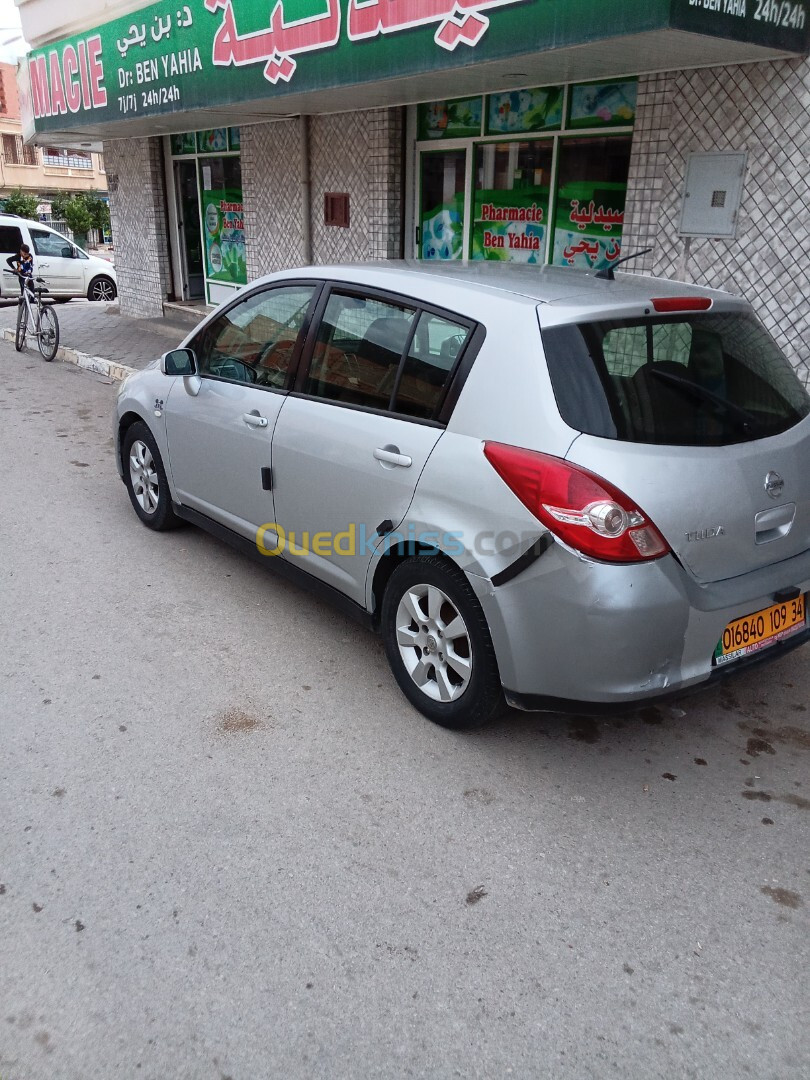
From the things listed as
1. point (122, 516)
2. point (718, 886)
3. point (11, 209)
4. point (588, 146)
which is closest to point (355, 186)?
point (588, 146)

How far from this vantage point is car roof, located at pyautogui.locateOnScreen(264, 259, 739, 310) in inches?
126

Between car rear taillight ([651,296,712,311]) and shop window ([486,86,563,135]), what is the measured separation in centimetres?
571

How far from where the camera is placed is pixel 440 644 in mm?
3391

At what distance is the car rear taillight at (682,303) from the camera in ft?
10.5

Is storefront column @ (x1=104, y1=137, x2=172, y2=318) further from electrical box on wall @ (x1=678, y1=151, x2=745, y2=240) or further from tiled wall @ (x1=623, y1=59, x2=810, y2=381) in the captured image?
electrical box on wall @ (x1=678, y1=151, x2=745, y2=240)

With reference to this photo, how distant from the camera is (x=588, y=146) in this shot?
8.05 m

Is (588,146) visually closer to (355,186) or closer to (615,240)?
(615,240)

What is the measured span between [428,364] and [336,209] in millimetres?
8010

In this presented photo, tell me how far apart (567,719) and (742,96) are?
509 cm

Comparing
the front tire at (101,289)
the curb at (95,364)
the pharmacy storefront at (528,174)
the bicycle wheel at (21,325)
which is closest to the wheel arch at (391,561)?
the pharmacy storefront at (528,174)

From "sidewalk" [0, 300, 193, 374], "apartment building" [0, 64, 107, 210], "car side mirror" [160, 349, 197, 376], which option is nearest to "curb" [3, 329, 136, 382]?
"sidewalk" [0, 300, 193, 374]

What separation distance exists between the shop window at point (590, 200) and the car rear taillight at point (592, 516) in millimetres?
5545

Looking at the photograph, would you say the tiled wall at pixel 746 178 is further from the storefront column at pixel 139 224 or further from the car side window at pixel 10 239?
the car side window at pixel 10 239

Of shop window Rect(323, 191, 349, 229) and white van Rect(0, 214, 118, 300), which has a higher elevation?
shop window Rect(323, 191, 349, 229)
